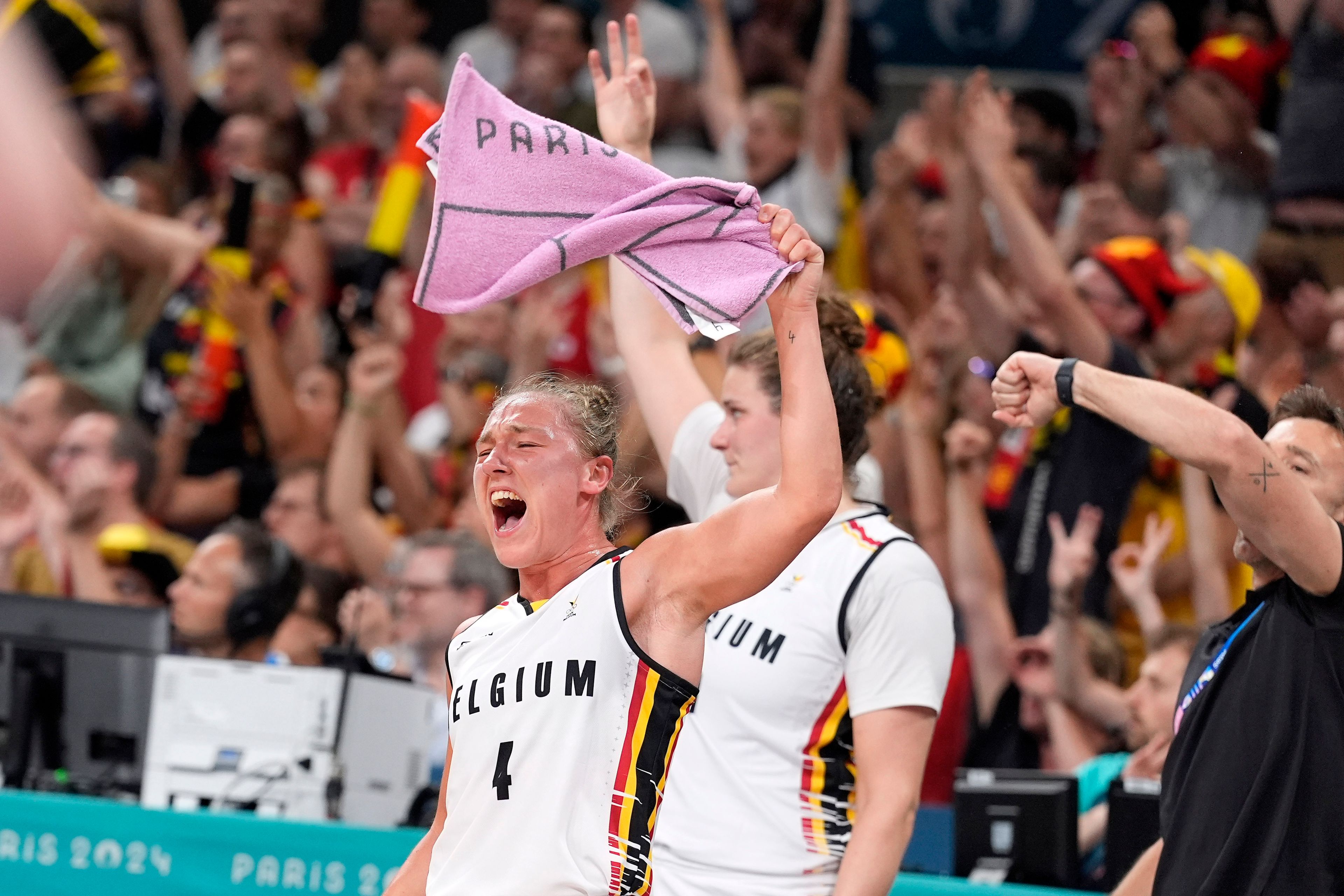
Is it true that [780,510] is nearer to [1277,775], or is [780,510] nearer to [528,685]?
[528,685]

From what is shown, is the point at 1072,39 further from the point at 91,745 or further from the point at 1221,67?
the point at 91,745

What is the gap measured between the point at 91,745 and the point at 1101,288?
12.2ft

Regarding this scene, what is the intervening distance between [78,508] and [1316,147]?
5068 millimetres

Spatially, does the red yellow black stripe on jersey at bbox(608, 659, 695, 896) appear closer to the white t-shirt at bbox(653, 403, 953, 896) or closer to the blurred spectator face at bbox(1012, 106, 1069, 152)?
the white t-shirt at bbox(653, 403, 953, 896)

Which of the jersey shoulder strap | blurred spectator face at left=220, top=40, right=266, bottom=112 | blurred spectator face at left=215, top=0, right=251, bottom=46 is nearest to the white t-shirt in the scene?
the jersey shoulder strap

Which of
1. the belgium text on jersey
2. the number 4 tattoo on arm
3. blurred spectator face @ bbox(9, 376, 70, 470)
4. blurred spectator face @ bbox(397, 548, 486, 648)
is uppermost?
blurred spectator face @ bbox(9, 376, 70, 470)

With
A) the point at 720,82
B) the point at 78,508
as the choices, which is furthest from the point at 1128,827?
the point at 720,82

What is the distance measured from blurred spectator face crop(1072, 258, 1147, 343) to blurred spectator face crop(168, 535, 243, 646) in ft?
10.3

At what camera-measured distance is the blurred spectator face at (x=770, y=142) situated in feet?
25.3

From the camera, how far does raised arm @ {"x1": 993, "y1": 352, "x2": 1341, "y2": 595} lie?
2.80m

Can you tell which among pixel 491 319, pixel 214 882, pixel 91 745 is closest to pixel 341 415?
A: pixel 491 319

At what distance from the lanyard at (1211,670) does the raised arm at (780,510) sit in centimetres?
97

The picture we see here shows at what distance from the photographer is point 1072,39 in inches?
334

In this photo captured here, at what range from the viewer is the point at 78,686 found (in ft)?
17.5
